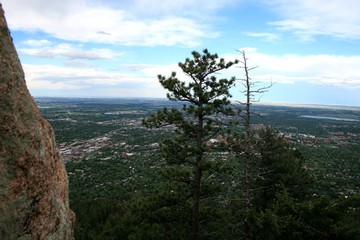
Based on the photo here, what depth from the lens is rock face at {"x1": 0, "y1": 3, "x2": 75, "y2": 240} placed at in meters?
4.57

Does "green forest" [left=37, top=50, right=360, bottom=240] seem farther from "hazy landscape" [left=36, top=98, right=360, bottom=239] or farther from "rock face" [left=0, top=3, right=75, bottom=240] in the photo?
"rock face" [left=0, top=3, right=75, bottom=240]

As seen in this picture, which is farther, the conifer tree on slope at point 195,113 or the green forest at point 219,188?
the conifer tree on slope at point 195,113

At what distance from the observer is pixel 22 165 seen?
15.7 feet

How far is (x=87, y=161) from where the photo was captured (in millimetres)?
55750

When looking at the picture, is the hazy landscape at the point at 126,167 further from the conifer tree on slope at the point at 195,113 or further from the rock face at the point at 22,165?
the rock face at the point at 22,165

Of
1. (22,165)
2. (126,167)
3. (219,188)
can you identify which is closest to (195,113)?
(219,188)

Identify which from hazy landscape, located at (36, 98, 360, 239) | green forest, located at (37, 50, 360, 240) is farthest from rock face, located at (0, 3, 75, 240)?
hazy landscape, located at (36, 98, 360, 239)

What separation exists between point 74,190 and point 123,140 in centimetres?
4534

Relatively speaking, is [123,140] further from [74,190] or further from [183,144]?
[183,144]

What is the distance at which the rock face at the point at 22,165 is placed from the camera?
4570 millimetres

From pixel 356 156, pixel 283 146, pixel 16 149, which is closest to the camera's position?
pixel 16 149

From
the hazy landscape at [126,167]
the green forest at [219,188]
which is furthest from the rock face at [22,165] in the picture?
the hazy landscape at [126,167]

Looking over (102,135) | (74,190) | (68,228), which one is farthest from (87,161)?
(68,228)

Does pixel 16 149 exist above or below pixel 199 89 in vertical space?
below
